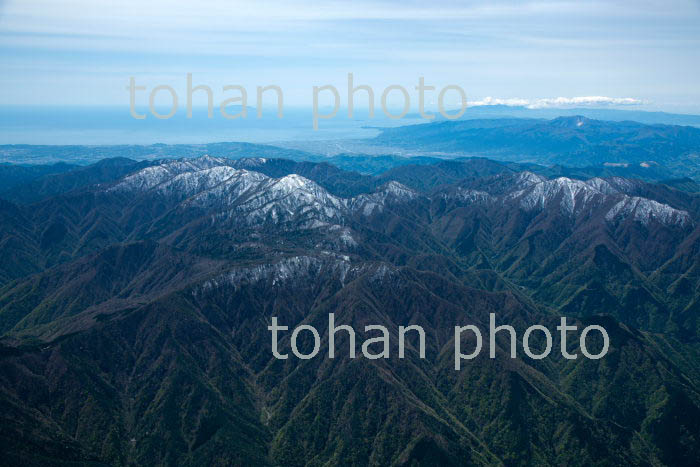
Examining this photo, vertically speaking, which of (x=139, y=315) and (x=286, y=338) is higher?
(x=139, y=315)

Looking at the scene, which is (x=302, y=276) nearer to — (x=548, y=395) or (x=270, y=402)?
(x=270, y=402)

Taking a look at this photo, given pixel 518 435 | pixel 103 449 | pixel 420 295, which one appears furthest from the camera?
pixel 420 295

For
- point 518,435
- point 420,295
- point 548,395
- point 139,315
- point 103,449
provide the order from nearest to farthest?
point 103,449 → point 518,435 → point 548,395 → point 139,315 → point 420,295

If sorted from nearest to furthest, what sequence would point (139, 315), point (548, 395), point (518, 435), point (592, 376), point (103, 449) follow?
point (103, 449)
point (518, 435)
point (548, 395)
point (139, 315)
point (592, 376)

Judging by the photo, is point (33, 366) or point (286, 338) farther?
point (286, 338)

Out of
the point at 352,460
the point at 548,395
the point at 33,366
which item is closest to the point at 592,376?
the point at 548,395

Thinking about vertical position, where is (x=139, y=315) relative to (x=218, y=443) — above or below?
above

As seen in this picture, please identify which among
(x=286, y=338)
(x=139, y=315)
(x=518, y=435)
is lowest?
(x=518, y=435)

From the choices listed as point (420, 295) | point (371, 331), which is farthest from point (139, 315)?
point (420, 295)

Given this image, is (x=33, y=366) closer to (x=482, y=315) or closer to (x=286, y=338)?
(x=286, y=338)
